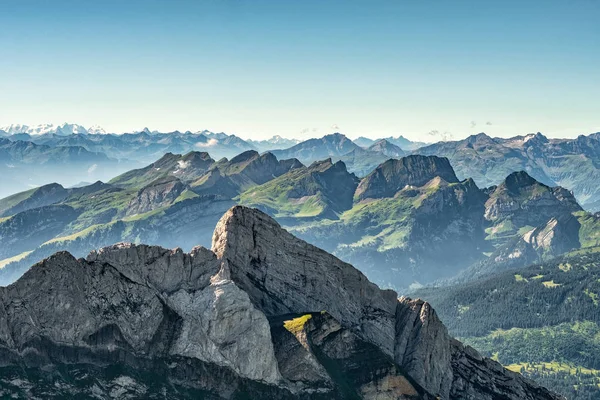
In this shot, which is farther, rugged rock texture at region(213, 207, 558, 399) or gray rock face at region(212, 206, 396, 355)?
rugged rock texture at region(213, 207, 558, 399)

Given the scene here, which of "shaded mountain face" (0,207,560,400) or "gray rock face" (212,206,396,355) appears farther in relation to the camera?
"gray rock face" (212,206,396,355)

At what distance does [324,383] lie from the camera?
148000mm

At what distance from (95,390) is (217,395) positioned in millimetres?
26299

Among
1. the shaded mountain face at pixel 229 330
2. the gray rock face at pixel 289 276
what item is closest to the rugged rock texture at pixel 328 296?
the gray rock face at pixel 289 276

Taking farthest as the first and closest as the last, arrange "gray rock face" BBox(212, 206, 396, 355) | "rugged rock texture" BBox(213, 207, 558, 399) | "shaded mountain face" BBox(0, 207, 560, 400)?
1. "rugged rock texture" BBox(213, 207, 558, 399)
2. "gray rock face" BBox(212, 206, 396, 355)
3. "shaded mountain face" BBox(0, 207, 560, 400)

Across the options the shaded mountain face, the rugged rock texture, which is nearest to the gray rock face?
the rugged rock texture

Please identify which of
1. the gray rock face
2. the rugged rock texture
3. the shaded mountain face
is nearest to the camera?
the shaded mountain face

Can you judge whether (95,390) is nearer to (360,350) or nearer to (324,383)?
(324,383)

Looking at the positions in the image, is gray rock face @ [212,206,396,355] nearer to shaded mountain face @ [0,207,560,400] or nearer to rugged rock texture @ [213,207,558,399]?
rugged rock texture @ [213,207,558,399]

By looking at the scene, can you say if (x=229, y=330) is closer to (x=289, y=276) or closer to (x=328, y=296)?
(x=289, y=276)

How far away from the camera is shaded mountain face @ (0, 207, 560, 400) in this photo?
129750mm

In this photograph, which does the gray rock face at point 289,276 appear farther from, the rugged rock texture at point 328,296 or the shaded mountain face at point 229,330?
the shaded mountain face at point 229,330

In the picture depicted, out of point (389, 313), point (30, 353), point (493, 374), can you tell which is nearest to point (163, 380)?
point (30, 353)

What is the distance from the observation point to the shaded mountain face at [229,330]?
129750 mm
